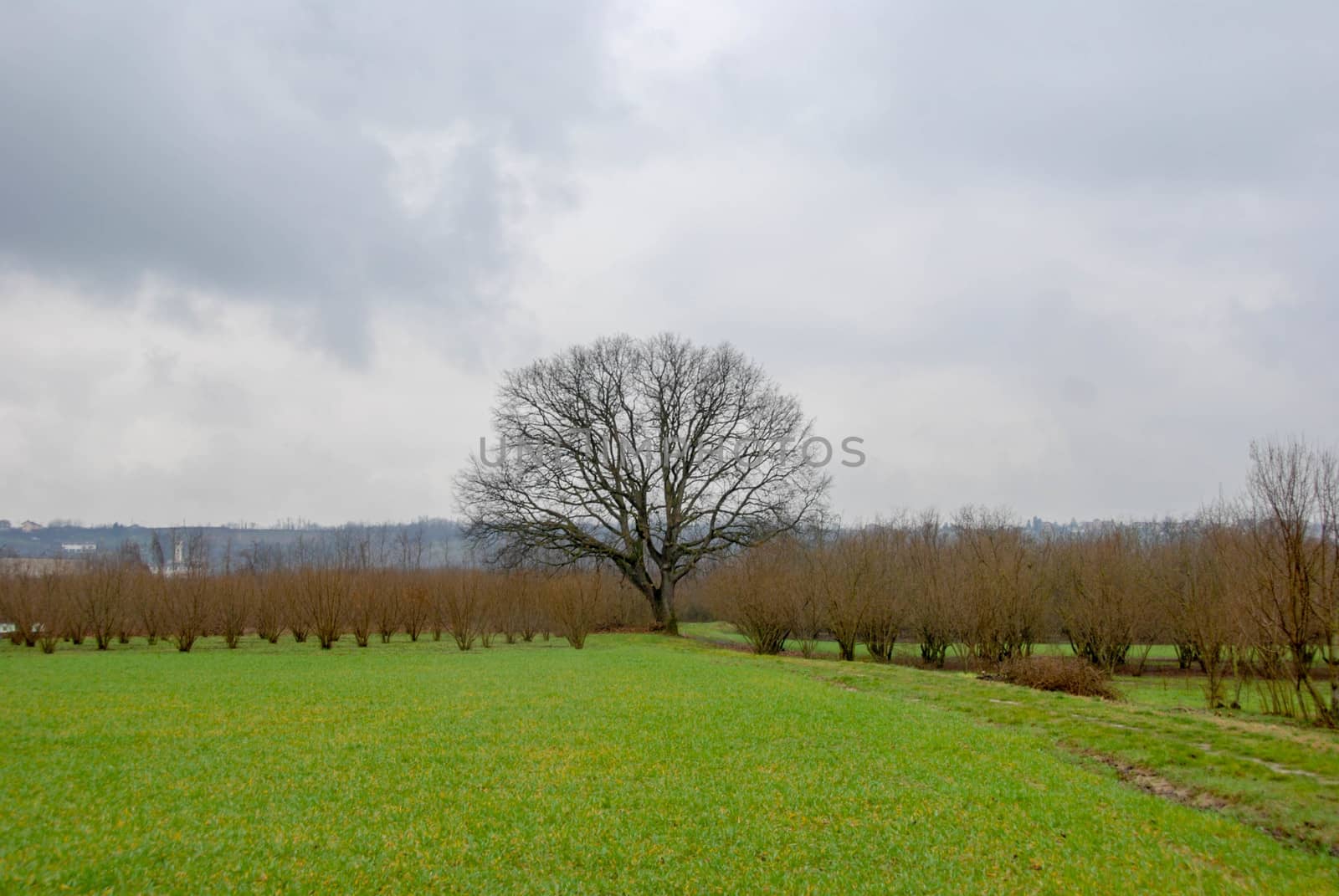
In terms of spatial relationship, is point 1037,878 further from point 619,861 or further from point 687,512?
point 687,512

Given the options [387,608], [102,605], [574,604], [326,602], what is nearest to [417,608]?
[387,608]

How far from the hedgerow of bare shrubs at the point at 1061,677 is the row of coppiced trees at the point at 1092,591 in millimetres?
2708

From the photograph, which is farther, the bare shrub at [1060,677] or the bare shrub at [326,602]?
the bare shrub at [326,602]

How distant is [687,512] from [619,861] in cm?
3016

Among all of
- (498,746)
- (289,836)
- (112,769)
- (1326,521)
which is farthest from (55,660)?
(1326,521)

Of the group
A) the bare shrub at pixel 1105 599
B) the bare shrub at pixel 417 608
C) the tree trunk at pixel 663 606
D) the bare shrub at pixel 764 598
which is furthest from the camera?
the tree trunk at pixel 663 606

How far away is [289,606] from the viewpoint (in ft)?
98.3

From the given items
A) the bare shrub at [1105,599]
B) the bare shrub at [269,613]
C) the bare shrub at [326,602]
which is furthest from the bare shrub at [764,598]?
the bare shrub at [269,613]

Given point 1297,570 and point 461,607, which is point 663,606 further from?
point 1297,570

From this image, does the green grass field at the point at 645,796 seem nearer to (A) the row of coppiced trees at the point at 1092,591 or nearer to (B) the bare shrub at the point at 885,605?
(A) the row of coppiced trees at the point at 1092,591

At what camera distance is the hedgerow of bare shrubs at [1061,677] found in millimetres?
16859

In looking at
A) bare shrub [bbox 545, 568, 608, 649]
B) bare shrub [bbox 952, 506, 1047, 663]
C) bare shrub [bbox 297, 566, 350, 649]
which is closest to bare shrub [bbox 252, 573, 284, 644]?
bare shrub [bbox 297, 566, 350, 649]

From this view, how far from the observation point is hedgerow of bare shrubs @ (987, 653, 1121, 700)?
664 inches

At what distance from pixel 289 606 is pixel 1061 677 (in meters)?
26.7
